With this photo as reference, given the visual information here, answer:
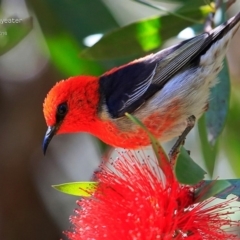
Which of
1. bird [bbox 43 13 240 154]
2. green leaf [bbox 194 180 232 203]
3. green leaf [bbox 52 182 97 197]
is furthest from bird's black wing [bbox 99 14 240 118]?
green leaf [bbox 194 180 232 203]

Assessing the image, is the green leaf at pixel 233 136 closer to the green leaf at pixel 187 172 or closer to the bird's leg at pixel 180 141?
the bird's leg at pixel 180 141

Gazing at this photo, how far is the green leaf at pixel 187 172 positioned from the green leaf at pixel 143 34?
3.06 ft

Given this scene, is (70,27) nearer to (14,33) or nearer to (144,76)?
(14,33)

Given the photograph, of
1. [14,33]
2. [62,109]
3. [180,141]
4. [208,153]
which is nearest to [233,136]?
[208,153]

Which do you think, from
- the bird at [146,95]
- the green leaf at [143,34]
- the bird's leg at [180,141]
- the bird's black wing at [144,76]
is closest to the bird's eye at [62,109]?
the bird at [146,95]

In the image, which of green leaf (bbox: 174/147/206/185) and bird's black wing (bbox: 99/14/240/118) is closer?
green leaf (bbox: 174/147/206/185)

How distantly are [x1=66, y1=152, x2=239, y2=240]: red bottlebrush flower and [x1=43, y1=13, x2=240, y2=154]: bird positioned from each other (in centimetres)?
59

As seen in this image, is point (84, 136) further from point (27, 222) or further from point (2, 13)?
point (2, 13)

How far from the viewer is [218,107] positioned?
9.86ft

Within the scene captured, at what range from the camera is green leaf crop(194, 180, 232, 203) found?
2234mm

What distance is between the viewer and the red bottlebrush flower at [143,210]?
94.7 inches

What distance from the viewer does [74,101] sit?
3.25 metres

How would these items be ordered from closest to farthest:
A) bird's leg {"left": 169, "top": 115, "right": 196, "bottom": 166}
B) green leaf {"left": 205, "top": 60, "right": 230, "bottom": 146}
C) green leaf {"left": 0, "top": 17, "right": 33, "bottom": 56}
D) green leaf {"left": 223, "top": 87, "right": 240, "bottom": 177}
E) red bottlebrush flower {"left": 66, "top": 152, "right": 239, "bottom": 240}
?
red bottlebrush flower {"left": 66, "top": 152, "right": 239, "bottom": 240} < bird's leg {"left": 169, "top": 115, "right": 196, "bottom": 166} < green leaf {"left": 205, "top": 60, "right": 230, "bottom": 146} < green leaf {"left": 0, "top": 17, "right": 33, "bottom": 56} < green leaf {"left": 223, "top": 87, "right": 240, "bottom": 177}

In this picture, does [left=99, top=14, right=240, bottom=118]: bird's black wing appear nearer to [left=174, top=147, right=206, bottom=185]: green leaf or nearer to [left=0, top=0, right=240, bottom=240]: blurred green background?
[left=0, top=0, right=240, bottom=240]: blurred green background
